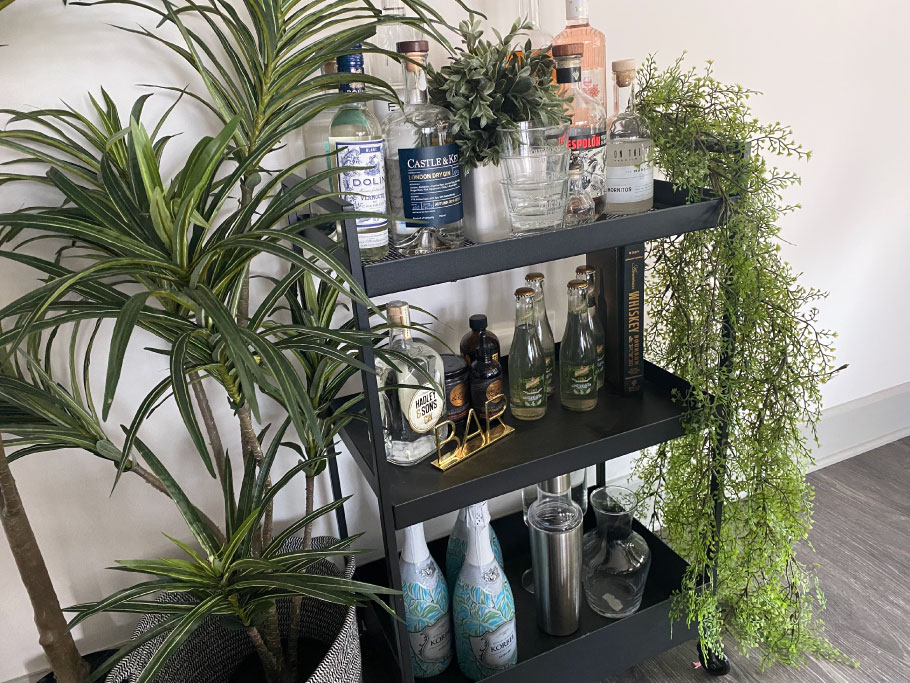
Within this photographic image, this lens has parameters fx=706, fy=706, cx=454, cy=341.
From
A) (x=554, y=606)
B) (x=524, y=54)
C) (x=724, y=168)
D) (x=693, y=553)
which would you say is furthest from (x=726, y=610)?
(x=524, y=54)

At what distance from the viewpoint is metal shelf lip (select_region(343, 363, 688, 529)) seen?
3.57ft

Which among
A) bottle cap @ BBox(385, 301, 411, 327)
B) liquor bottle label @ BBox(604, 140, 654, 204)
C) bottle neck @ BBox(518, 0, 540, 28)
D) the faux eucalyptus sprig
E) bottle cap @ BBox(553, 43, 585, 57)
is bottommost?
bottle cap @ BBox(385, 301, 411, 327)

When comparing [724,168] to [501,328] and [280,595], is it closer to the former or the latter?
[501,328]

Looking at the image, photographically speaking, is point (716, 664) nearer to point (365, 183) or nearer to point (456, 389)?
point (456, 389)

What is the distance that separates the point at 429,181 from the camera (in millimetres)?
1015

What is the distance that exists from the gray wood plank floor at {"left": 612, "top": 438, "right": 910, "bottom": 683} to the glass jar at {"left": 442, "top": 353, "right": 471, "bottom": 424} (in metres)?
0.71

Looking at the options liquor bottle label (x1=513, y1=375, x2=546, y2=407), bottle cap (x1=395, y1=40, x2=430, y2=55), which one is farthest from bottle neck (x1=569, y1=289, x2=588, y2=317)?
bottle cap (x1=395, y1=40, x2=430, y2=55)

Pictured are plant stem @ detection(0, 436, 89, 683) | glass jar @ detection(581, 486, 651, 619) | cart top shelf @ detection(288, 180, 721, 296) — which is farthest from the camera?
glass jar @ detection(581, 486, 651, 619)

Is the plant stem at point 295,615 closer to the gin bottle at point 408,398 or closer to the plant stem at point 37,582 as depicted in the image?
the gin bottle at point 408,398

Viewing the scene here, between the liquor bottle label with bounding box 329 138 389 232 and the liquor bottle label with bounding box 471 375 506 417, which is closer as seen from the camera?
the liquor bottle label with bounding box 329 138 389 232

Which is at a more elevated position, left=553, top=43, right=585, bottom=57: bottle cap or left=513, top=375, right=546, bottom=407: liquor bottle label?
left=553, top=43, right=585, bottom=57: bottle cap

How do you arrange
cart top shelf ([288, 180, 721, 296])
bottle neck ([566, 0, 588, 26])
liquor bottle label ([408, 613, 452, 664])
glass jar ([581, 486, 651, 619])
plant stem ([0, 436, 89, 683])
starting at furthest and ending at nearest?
glass jar ([581, 486, 651, 619]) < liquor bottle label ([408, 613, 452, 664]) < bottle neck ([566, 0, 588, 26]) < plant stem ([0, 436, 89, 683]) < cart top shelf ([288, 180, 721, 296])

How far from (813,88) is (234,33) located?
4.57ft

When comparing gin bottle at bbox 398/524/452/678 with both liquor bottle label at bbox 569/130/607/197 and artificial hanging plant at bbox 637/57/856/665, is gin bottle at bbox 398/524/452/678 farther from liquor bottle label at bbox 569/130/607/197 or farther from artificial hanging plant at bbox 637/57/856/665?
liquor bottle label at bbox 569/130/607/197
